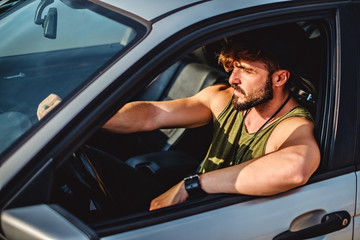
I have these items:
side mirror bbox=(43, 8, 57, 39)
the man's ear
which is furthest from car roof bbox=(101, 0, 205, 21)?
the man's ear

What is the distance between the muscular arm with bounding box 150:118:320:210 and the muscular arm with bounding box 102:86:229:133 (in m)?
0.70

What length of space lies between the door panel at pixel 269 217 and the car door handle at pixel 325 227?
0.05 feet

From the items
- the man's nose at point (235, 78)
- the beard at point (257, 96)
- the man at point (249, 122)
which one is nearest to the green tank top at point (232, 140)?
the man at point (249, 122)

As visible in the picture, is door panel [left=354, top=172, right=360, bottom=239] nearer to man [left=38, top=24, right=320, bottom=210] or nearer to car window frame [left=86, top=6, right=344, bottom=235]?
car window frame [left=86, top=6, right=344, bottom=235]

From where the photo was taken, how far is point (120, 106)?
1532 millimetres

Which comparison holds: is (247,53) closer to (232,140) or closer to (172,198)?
(232,140)

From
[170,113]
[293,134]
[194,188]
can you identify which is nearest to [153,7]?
[194,188]

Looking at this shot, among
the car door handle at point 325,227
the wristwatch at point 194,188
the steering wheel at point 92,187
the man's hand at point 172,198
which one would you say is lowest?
the steering wheel at point 92,187

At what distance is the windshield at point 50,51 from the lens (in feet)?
5.53

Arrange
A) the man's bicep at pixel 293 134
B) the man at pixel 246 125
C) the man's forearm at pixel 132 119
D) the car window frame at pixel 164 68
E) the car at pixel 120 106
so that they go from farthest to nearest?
the man's forearm at pixel 132 119, the man's bicep at pixel 293 134, the man at pixel 246 125, the car window frame at pixel 164 68, the car at pixel 120 106

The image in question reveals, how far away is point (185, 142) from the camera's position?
325 cm

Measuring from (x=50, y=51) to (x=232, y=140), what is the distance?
93cm

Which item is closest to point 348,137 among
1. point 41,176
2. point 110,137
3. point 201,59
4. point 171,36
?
point 171,36

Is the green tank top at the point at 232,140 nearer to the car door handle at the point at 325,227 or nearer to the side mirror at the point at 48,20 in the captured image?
the car door handle at the point at 325,227
